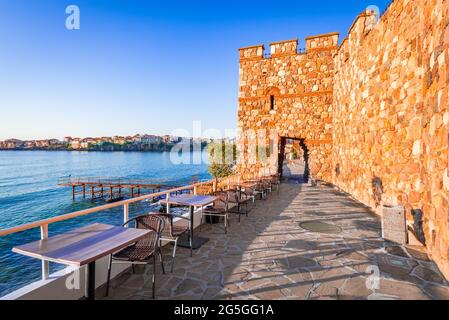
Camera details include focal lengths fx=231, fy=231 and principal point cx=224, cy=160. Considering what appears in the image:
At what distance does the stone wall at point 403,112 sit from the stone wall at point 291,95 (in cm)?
273

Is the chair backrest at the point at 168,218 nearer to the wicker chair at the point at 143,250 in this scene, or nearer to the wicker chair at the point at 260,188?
the wicker chair at the point at 143,250

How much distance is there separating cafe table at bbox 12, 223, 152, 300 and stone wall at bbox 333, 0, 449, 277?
4.36 m

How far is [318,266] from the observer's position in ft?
12.0

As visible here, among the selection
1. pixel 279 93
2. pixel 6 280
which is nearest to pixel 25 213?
pixel 6 280

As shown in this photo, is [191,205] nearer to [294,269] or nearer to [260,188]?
[294,269]

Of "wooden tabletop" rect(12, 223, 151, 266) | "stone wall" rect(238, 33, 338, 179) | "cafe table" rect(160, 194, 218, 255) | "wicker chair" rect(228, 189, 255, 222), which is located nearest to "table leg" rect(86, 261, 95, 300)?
"wooden tabletop" rect(12, 223, 151, 266)

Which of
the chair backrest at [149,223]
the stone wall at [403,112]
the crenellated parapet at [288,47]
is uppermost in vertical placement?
the crenellated parapet at [288,47]

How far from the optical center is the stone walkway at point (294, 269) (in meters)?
2.95

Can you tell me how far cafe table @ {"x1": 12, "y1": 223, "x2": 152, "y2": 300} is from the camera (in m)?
2.09

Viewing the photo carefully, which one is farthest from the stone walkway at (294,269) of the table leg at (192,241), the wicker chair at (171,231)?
the wicker chair at (171,231)

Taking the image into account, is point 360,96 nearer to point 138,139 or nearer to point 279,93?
point 279,93

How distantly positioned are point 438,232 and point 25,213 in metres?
35.7

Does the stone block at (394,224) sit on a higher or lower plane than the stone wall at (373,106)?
lower

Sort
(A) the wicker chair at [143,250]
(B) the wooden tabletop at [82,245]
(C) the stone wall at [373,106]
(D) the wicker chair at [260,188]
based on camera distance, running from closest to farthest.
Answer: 1. (B) the wooden tabletop at [82,245]
2. (A) the wicker chair at [143,250]
3. (C) the stone wall at [373,106]
4. (D) the wicker chair at [260,188]
